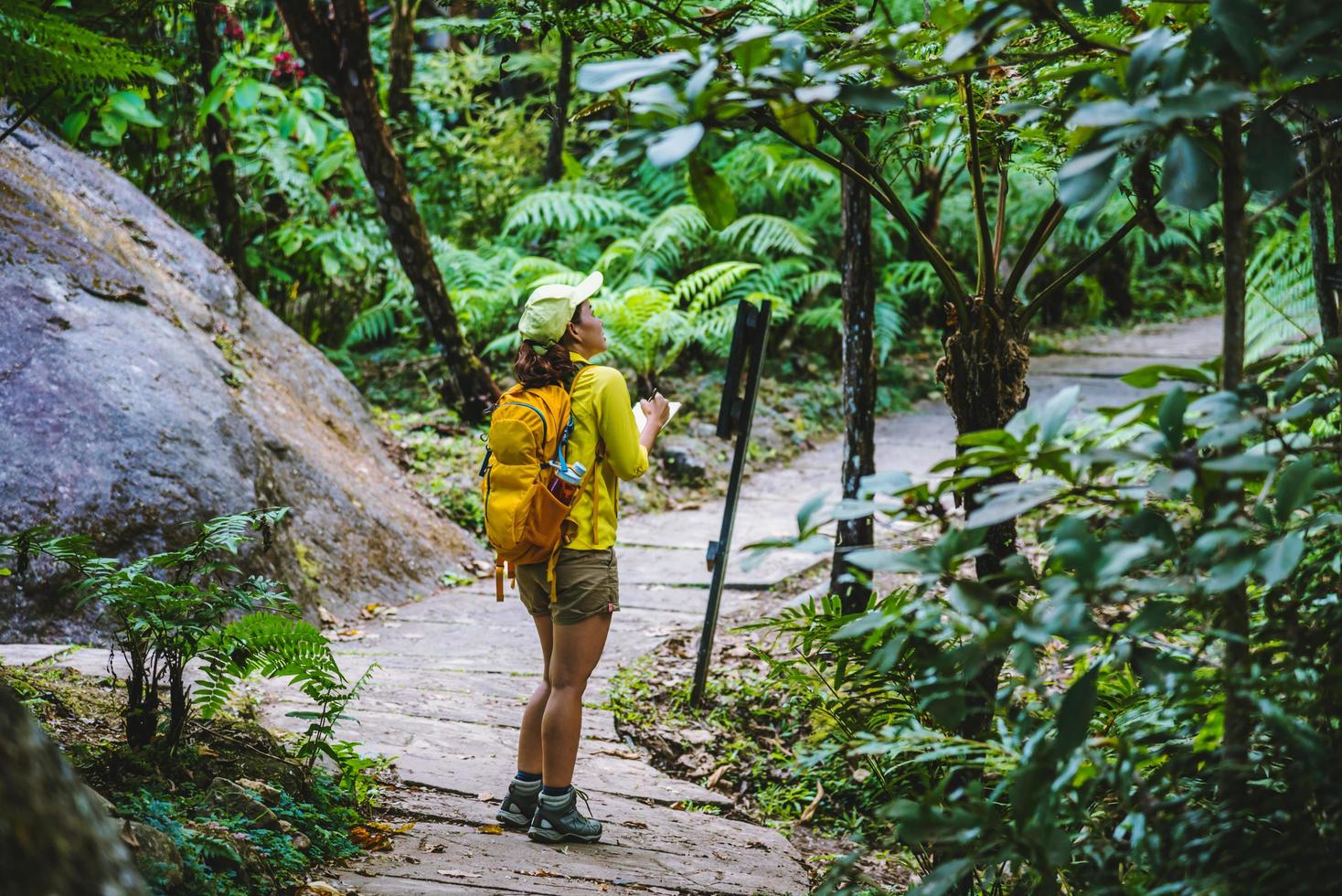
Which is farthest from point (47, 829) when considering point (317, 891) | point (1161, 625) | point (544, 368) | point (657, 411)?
point (657, 411)

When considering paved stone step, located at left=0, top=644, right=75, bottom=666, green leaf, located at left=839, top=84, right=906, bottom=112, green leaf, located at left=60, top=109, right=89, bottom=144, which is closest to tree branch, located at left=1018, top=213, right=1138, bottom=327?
green leaf, located at left=839, top=84, right=906, bottom=112

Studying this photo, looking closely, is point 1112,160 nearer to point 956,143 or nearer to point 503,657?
point 956,143

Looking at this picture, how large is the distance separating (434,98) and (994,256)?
8.14 m

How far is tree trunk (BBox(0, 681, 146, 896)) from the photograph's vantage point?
85 cm

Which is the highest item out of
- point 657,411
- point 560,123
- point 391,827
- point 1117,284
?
point 560,123

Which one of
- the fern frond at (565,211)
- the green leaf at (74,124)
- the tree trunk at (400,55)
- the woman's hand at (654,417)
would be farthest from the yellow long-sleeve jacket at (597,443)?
the tree trunk at (400,55)

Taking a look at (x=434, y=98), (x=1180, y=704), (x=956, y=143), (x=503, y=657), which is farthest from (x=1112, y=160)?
(x=434, y=98)

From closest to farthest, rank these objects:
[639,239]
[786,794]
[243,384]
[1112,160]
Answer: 1. [1112,160]
2. [786,794]
3. [243,384]
4. [639,239]

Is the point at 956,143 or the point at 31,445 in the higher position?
the point at 956,143

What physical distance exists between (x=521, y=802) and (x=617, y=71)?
2.43 metres

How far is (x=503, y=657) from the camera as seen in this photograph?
4.69 m

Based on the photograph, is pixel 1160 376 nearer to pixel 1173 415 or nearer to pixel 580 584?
pixel 1173 415

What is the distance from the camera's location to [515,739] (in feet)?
12.4

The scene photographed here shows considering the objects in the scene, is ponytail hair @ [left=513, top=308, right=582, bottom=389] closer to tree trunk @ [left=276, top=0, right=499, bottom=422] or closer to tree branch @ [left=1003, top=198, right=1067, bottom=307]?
tree branch @ [left=1003, top=198, right=1067, bottom=307]
